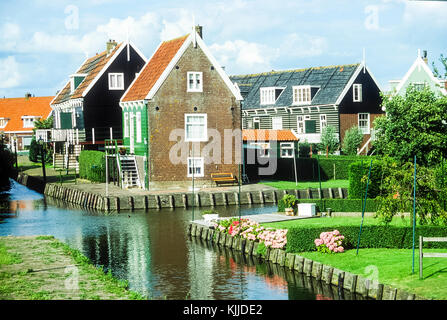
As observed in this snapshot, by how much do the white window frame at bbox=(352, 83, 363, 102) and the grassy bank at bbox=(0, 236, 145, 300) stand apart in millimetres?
48277

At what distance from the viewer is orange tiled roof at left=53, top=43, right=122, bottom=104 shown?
66125 mm

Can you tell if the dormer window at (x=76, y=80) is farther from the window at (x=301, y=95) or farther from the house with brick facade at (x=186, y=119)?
the window at (x=301, y=95)

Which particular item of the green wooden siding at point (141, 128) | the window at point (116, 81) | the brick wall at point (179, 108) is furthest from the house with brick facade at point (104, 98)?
the brick wall at point (179, 108)

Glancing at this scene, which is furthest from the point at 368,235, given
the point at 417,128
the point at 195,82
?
the point at 195,82

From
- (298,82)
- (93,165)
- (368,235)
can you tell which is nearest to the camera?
(368,235)

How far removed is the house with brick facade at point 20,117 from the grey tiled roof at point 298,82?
1739 inches

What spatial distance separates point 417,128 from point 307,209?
16383 millimetres

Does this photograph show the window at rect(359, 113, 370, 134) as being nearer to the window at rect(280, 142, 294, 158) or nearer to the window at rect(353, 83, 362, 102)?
the window at rect(353, 83, 362, 102)

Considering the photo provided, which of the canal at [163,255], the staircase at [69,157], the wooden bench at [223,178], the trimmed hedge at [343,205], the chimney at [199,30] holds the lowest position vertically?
the canal at [163,255]

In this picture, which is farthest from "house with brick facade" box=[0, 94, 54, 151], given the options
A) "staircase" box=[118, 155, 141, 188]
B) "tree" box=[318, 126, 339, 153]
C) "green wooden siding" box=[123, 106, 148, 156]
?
"staircase" box=[118, 155, 141, 188]

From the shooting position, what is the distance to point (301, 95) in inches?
2943

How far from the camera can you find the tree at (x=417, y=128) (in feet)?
164

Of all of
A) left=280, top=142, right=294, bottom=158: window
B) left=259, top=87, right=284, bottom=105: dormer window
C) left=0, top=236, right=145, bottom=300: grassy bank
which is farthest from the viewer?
left=259, top=87, right=284, bottom=105: dormer window

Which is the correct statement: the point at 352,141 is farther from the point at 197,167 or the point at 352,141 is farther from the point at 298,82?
the point at 197,167
